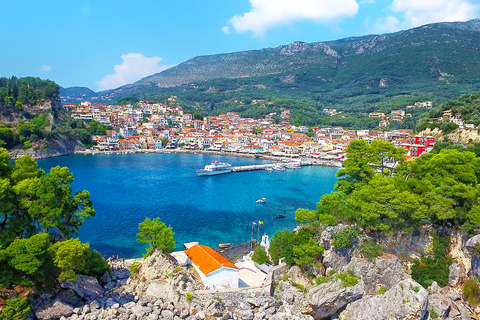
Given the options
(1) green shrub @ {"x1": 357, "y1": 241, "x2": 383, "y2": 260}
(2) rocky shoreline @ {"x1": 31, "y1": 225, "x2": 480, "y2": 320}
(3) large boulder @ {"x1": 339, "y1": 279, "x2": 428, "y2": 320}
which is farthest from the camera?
(1) green shrub @ {"x1": 357, "y1": 241, "x2": 383, "y2": 260}

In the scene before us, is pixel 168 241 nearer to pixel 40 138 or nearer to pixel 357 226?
pixel 357 226

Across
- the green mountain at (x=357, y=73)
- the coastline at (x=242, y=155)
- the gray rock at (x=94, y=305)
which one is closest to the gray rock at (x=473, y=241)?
the gray rock at (x=94, y=305)

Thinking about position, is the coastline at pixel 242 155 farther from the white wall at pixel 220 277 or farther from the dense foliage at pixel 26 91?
the white wall at pixel 220 277

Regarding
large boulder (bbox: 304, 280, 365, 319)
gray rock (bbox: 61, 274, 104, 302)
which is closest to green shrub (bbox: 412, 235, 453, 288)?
large boulder (bbox: 304, 280, 365, 319)

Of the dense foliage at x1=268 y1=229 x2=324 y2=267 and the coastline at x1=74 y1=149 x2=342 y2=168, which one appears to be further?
the coastline at x1=74 y1=149 x2=342 y2=168

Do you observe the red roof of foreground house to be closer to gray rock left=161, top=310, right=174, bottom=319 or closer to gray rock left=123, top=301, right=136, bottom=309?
gray rock left=161, top=310, right=174, bottom=319

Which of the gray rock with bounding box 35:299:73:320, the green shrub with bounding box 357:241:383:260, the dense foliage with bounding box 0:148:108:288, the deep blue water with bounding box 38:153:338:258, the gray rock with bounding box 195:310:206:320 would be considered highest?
the dense foliage with bounding box 0:148:108:288
